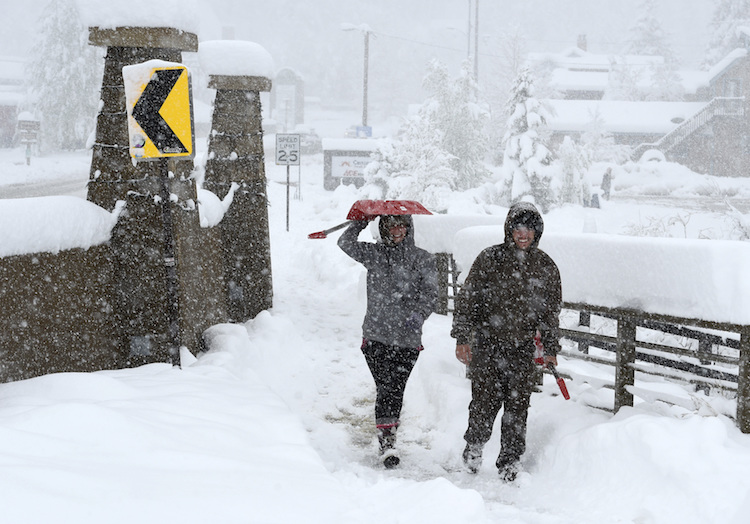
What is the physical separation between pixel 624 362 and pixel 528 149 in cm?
2305

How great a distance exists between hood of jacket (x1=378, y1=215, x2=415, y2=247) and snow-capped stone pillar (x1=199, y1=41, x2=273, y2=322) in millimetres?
4195

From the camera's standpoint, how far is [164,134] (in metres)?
5.25

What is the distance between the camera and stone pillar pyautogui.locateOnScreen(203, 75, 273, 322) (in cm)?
891

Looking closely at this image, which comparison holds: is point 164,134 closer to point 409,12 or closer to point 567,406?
point 567,406

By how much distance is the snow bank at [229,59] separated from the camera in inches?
347

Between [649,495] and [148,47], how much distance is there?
17.0ft

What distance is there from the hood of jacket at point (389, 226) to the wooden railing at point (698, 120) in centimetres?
4480

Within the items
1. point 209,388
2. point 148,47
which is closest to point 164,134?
point 148,47

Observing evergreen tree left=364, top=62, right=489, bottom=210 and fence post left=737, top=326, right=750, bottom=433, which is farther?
evergreen tree left=364, top=62, right=489, bottom=210

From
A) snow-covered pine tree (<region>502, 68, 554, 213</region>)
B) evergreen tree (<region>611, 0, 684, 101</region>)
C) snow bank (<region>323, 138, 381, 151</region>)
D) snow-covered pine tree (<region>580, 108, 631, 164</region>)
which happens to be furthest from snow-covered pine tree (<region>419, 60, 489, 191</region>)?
evergreen tree (<region>611, 0, 684, 101</region>)

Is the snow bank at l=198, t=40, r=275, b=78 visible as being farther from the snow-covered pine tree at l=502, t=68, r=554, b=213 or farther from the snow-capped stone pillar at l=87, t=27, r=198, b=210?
the snow-covered pine tree at l=502, t=68, r=554, b=213

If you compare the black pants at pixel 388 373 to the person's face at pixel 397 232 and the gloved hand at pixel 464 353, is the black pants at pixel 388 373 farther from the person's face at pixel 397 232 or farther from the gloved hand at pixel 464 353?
the person's face at pixel 397 232

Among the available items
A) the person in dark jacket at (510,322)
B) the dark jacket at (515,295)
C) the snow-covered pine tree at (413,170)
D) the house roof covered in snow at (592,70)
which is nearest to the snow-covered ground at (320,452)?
the person in dark jacket at (510,322)

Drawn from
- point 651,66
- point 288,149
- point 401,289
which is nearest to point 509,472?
point 401,289
